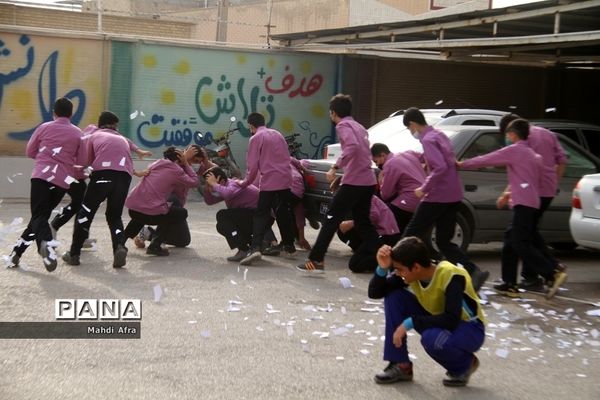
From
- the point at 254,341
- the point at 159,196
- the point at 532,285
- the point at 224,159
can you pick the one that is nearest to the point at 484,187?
the point at 532,285

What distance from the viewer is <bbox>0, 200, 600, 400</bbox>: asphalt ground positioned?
5543 mm

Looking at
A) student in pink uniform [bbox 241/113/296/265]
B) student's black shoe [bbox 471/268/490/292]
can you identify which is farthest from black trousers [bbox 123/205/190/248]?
student's black shoe [bbox 471/268/490/292]

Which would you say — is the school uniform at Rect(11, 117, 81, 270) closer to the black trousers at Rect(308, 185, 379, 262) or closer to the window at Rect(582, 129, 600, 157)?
the black trousers at Rect(308, 185, 379, 262)

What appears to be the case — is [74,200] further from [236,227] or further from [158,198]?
[236,227]

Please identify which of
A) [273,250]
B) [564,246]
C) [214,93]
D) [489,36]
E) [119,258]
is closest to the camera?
[119,258]

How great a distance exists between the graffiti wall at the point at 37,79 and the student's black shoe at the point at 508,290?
11.0 metres

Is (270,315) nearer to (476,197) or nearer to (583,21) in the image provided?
(476,197)

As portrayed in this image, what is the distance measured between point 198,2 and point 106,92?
19.8m

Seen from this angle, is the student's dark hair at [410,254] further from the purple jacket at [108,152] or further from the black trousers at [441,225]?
the purple jacket at [108,152]

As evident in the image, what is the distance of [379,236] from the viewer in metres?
9.57

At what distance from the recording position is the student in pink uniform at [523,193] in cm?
855

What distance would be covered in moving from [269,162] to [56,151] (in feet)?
7.45

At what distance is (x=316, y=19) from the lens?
28.3 metres

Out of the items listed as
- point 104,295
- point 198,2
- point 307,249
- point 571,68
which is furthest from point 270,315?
point 198,2
